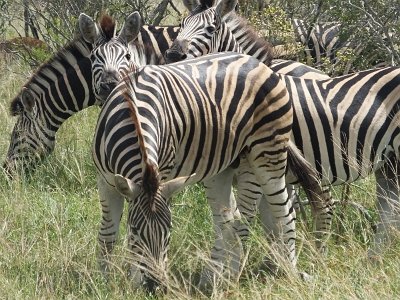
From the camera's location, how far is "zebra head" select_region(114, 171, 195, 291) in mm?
4488

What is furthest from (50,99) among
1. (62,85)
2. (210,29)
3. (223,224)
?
(223,224)

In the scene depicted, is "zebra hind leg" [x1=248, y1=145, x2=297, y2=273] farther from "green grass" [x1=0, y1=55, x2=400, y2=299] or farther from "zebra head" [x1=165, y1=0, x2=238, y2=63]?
"zebra head" [x1=165, y1=0, x2=238, y2=63]

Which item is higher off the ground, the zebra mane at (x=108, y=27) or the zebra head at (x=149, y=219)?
the zebra mane at (x=108, y=27)

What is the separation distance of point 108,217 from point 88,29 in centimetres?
245

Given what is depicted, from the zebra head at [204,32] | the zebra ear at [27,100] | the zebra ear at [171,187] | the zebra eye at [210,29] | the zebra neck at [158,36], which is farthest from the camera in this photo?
the zebra neck at [158,36]

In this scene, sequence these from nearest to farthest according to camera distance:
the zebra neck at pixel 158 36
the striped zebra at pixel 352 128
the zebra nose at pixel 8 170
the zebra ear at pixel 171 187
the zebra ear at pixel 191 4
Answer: the zebra ear at pixel 171 187 → the striped zebra at pixel 352 128 → the zebra nose at pixel 8 170 → the zebra ear at pixel 191 4 → the zebra neck at pixel 158 36

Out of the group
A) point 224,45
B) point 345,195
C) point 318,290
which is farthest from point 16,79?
point 318,290

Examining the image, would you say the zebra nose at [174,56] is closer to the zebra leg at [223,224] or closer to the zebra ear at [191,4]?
the zebra ear at [191,4]

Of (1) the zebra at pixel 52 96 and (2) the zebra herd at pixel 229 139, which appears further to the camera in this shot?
(1) the zebra at pixel 52 96

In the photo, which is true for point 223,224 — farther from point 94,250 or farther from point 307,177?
point 94,250

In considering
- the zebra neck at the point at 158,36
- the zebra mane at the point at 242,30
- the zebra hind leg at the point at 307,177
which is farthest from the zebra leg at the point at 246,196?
the zebra neck at the point at 158,36

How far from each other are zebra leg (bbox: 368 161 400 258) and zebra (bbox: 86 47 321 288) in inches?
21.6

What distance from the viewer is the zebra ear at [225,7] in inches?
278

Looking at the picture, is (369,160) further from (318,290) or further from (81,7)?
(81,7)
